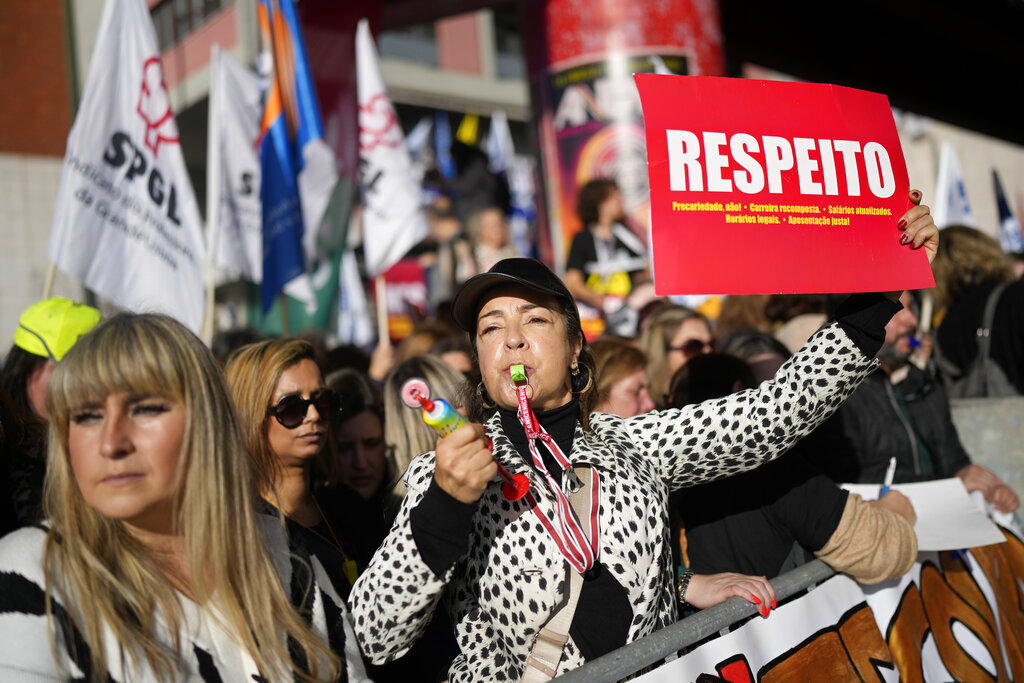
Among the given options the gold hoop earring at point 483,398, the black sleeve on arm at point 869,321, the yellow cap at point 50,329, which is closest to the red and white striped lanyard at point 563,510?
the gold hoop earring at point 483,398

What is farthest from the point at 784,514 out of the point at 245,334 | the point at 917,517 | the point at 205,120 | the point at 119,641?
the point at 205,120

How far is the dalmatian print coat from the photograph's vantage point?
198 centimetres

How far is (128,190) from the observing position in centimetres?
498

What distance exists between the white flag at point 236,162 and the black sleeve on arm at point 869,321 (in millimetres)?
4951

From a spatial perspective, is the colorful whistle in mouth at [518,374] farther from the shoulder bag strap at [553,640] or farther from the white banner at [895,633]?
the white banner at [895,633]

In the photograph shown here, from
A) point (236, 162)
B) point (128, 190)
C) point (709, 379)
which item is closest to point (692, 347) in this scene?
point (709, 379)

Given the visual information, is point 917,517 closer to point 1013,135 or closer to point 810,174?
point 810,174

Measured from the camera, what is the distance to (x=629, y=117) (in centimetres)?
744

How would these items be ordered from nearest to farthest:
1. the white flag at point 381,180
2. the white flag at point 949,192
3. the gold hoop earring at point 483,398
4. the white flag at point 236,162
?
1. the gold hoop earring at point 483,398
2. the white flag at point 236,162
3. the white flag at point 381,180
4. the white flag at point 949,192

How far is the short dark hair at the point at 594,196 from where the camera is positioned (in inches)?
267

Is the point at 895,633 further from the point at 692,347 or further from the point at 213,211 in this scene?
the point at 213,211

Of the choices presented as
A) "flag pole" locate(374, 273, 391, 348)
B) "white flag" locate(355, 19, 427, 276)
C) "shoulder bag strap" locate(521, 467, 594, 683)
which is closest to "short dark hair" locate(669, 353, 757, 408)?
"shoulder bag strap" locate(521, 467, 594, 683)

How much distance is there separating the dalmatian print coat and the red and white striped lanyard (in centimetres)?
2

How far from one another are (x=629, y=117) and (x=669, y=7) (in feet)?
3.35
